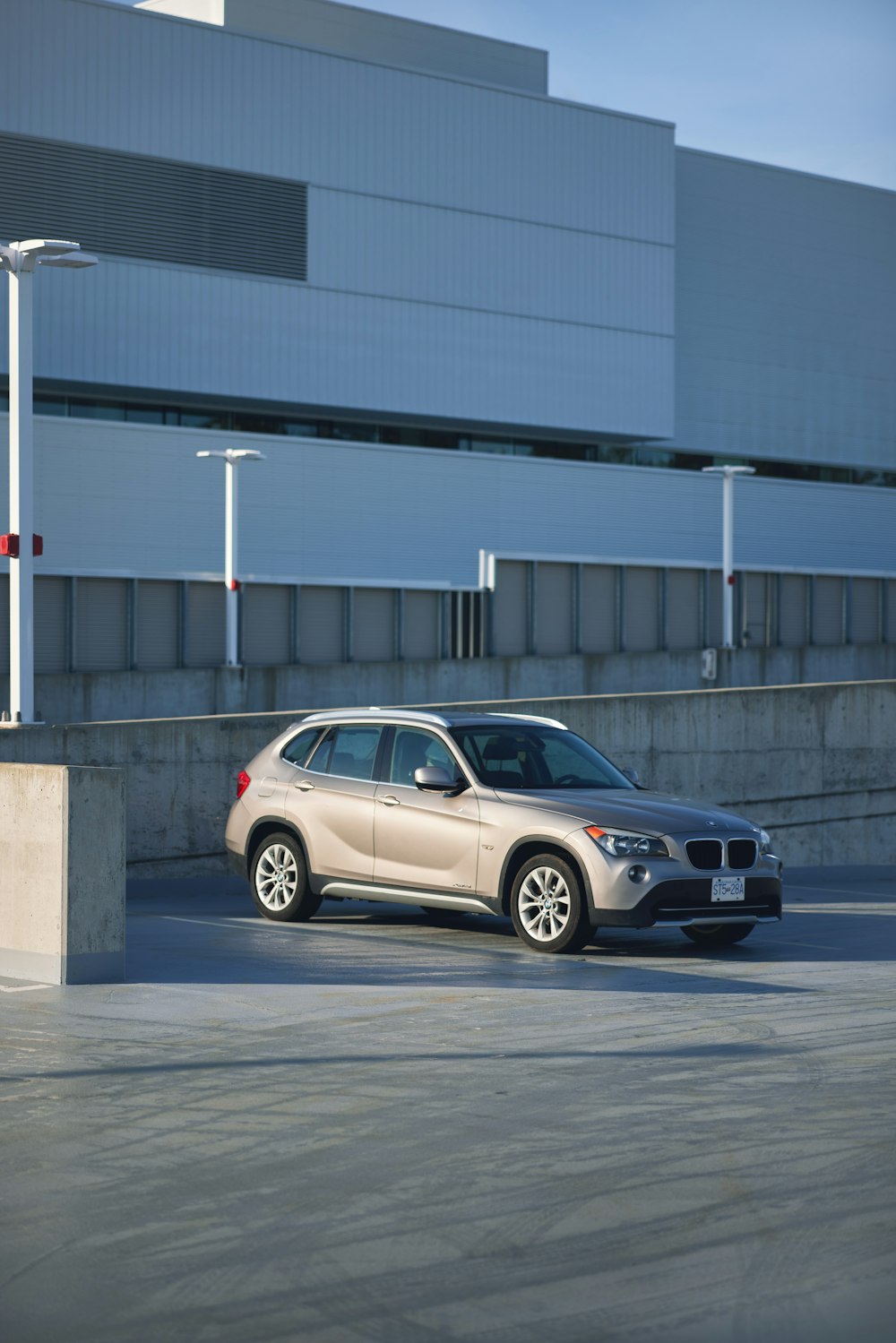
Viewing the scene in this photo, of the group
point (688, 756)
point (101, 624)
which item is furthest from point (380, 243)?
point (688, 756)

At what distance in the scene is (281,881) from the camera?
45.7 feet

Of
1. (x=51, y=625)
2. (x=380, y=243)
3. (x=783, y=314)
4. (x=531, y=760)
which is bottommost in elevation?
(x=531, y=760)

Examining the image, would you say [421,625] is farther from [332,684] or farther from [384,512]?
[332,684]

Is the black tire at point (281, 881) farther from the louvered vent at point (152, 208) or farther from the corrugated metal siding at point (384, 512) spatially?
the louvered vent at point (152, 208)

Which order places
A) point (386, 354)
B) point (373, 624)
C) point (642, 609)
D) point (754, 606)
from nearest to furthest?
point (373, 624), point (642, 609), point (386, 354), point (754, 606)

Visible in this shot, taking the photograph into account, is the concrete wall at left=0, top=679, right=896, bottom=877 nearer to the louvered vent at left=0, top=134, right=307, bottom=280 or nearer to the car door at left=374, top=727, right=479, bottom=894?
the car door at left=374, top=727, right=479, bottom=894

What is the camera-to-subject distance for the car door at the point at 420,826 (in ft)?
41.7

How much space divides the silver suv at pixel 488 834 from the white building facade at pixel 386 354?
24.0 metres

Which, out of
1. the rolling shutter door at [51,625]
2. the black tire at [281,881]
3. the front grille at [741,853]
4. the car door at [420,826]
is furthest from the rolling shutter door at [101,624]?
the front grille at [741,853]

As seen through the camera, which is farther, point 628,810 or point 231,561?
point 231,561

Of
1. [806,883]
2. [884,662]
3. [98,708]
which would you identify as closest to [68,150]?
[98,708]

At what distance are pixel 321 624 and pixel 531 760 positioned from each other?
93.2 ft

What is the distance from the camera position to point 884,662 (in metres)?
42.0

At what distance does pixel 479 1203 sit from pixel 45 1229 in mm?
1357
